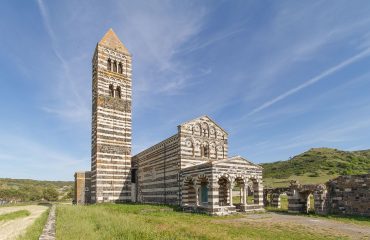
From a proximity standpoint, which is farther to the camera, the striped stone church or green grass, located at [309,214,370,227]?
the striped stone church

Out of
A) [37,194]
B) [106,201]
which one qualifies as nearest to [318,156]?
[106,201]

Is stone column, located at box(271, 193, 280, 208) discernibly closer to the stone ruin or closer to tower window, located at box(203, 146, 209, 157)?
the stone ruin

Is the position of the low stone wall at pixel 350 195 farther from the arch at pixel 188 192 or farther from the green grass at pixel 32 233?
→ the green grass at pixel 32 233

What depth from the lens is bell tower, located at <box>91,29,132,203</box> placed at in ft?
114

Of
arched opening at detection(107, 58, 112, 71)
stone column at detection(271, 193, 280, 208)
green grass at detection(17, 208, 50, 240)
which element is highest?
arched opening at detection(107, 58, 112, 71)

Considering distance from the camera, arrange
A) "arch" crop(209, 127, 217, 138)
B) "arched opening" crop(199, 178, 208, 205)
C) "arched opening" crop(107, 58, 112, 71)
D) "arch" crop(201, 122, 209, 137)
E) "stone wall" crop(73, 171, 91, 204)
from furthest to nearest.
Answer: "stone wall" crop(73, 171, 91, 204)
"arched opening" crop(107, 58, 112, 71)
"arch" crop(209, 127, 217, 138)
"arch" crop(201, 122, 209, 137)
"arched opening" crop(199, 178, 208, 205)

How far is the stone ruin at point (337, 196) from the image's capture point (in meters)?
21.2

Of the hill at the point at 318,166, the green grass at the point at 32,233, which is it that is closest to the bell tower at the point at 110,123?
the green grass at the point at 32,233

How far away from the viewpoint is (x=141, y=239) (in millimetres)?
11281

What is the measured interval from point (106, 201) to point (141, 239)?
81.3ft

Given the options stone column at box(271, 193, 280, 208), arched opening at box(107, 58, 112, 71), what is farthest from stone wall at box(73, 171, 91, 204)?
stone column at box(271, 193, 280, 208)

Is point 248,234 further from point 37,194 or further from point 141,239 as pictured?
point 37,194

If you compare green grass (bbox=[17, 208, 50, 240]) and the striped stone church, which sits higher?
the striped stone church

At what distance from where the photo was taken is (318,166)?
225 feet
